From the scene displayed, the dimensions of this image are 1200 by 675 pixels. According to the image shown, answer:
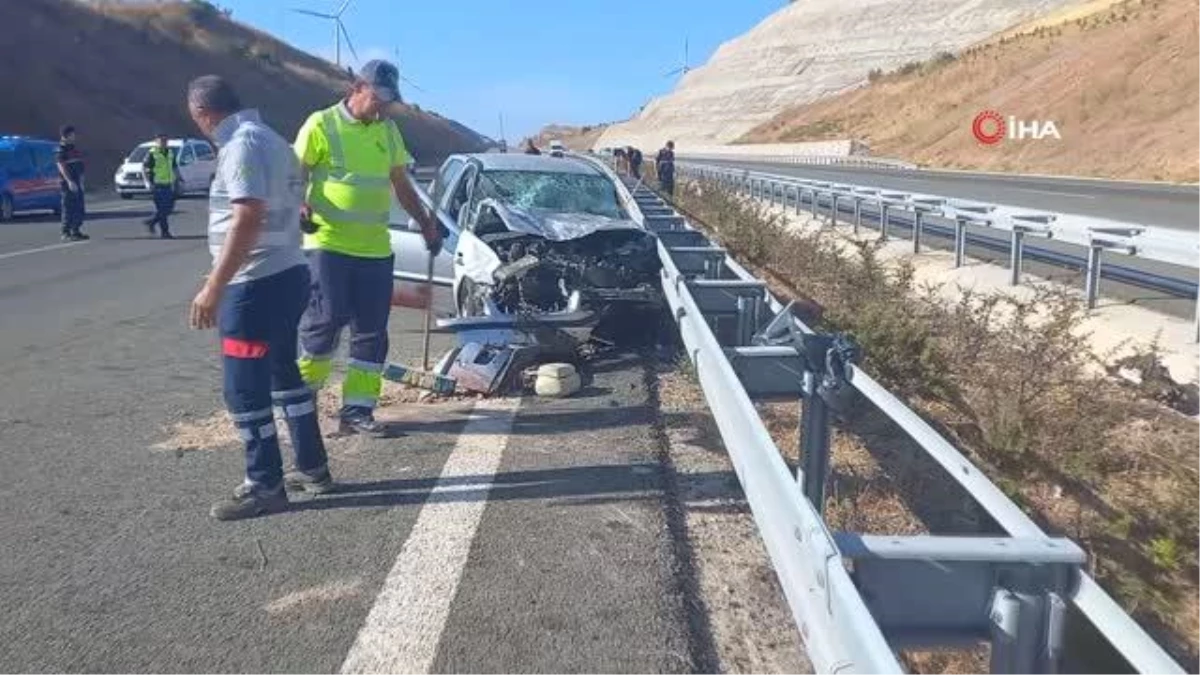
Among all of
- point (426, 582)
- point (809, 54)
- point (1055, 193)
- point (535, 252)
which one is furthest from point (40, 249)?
point (809, 54)

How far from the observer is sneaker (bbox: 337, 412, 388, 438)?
6512mm

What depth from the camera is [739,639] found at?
12.8ft

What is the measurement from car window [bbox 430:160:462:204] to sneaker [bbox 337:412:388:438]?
13.8 ft

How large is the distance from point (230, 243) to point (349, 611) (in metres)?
1.67

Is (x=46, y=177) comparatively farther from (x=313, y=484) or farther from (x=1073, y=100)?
(x=1073, y=100)

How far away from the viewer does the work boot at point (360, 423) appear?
651 cm

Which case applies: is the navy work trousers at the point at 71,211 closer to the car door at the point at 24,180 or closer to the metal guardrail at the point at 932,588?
the car door at the point at 24,180

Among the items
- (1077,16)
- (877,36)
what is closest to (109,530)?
(1077,16)

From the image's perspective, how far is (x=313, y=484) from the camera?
17.9 ft

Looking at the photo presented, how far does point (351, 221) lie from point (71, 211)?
53.6 ft

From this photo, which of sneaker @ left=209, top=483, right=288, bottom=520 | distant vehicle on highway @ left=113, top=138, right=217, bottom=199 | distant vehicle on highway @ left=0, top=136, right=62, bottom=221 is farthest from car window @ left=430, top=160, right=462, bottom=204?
distant vehicle on highway @ left=113, top=138, right=217, bottom=199

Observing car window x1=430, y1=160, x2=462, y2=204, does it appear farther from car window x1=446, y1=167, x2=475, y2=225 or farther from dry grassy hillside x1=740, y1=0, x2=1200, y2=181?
dry grassy hillside x1=740, y1=0, x2=1200, y2=181

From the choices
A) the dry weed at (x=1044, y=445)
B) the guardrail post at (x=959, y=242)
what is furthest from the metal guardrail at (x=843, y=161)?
the dry weed at (x=1044, y=445)

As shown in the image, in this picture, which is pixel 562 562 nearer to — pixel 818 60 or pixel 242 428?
pixel 242 428
